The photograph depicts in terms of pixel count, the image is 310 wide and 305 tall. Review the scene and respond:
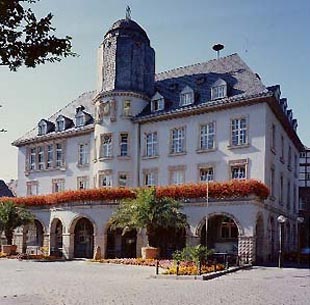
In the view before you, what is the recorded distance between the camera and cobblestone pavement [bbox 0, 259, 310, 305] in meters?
14.9

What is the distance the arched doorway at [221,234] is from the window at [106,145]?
33.7ft

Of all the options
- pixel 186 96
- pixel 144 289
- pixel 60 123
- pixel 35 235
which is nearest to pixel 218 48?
Result: pixel 186 96

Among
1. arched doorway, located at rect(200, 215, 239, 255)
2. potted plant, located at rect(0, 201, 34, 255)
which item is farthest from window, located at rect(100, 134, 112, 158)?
arched doorway, located at rect(200, 215, 239, 255)

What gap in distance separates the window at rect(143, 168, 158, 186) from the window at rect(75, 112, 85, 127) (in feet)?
26.2

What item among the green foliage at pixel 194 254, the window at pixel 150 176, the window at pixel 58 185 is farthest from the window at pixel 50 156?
the green foliage at pixel 194 254

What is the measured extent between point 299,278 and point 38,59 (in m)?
17.0

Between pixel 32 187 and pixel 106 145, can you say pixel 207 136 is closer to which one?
pixel 106 145

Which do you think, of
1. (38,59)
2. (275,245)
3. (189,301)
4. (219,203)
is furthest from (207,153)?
(38,59)

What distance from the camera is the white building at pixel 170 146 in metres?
33.0

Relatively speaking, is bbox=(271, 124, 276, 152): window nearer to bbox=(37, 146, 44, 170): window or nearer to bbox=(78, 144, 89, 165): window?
bbox=(78, 144, 89, 165): window

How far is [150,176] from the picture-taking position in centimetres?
3841

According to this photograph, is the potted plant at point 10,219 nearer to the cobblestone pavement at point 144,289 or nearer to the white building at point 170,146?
the white building at point 170,146

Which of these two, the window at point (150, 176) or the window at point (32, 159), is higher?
the window at point (32, 159)

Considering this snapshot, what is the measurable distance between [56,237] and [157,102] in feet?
41.4
